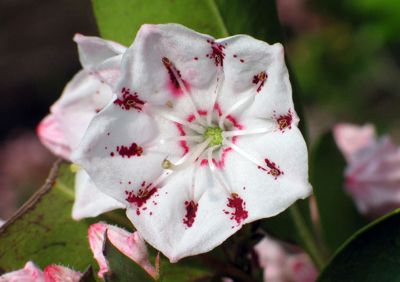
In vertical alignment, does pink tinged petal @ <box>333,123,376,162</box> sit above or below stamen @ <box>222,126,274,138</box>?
below

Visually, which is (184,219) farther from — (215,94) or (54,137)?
(54,137)

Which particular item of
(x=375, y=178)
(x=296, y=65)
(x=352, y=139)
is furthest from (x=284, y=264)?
(x=296, y=65)

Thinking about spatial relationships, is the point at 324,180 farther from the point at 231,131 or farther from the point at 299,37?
the point at 299,37

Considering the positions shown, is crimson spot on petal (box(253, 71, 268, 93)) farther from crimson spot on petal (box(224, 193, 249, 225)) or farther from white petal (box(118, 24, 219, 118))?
crimson spot on petal (box(224, 193, 249, 225))

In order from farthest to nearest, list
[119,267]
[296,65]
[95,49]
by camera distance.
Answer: [296,65] → [95,49] → [119,267]

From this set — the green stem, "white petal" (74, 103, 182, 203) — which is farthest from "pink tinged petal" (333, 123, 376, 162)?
"white petal" (74, 103, 182, 203)

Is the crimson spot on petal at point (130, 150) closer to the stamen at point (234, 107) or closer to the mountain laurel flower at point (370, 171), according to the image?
the stamen at point (234, 107)
